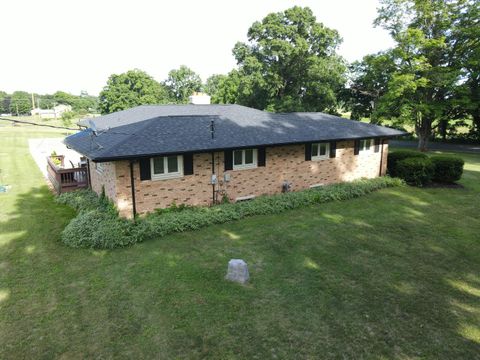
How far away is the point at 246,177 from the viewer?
1334 centimetres

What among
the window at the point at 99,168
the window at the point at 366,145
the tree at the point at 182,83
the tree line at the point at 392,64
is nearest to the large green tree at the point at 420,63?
the tree line at the point at 392,64

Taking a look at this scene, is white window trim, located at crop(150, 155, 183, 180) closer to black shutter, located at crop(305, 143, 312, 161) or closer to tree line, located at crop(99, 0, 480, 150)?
black shutter, located at crop(305, 143, 312, 161)

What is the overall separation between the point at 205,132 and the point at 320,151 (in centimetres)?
606

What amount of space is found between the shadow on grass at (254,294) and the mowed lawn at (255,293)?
3cm

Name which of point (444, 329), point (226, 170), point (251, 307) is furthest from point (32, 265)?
point (444, 329)

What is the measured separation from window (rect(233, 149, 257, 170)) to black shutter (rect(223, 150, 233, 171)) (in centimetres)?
25

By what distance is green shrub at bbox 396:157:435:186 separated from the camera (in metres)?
17.1

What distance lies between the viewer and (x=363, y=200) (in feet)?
47.7

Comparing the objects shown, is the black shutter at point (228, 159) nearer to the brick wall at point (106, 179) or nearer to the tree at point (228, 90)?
the brick wall at point (106, 179)

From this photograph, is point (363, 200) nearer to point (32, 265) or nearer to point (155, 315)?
point (155, 315)

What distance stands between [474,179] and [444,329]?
16.7 meters

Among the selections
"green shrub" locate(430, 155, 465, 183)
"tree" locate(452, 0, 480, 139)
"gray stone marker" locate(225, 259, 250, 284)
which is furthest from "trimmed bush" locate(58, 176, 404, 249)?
"tree" locate(452, 0, 480, 139)

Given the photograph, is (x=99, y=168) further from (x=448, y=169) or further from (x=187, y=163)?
(x=448, y=169)

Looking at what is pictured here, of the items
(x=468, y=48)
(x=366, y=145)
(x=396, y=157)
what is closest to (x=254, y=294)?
(x=366, y=145)
